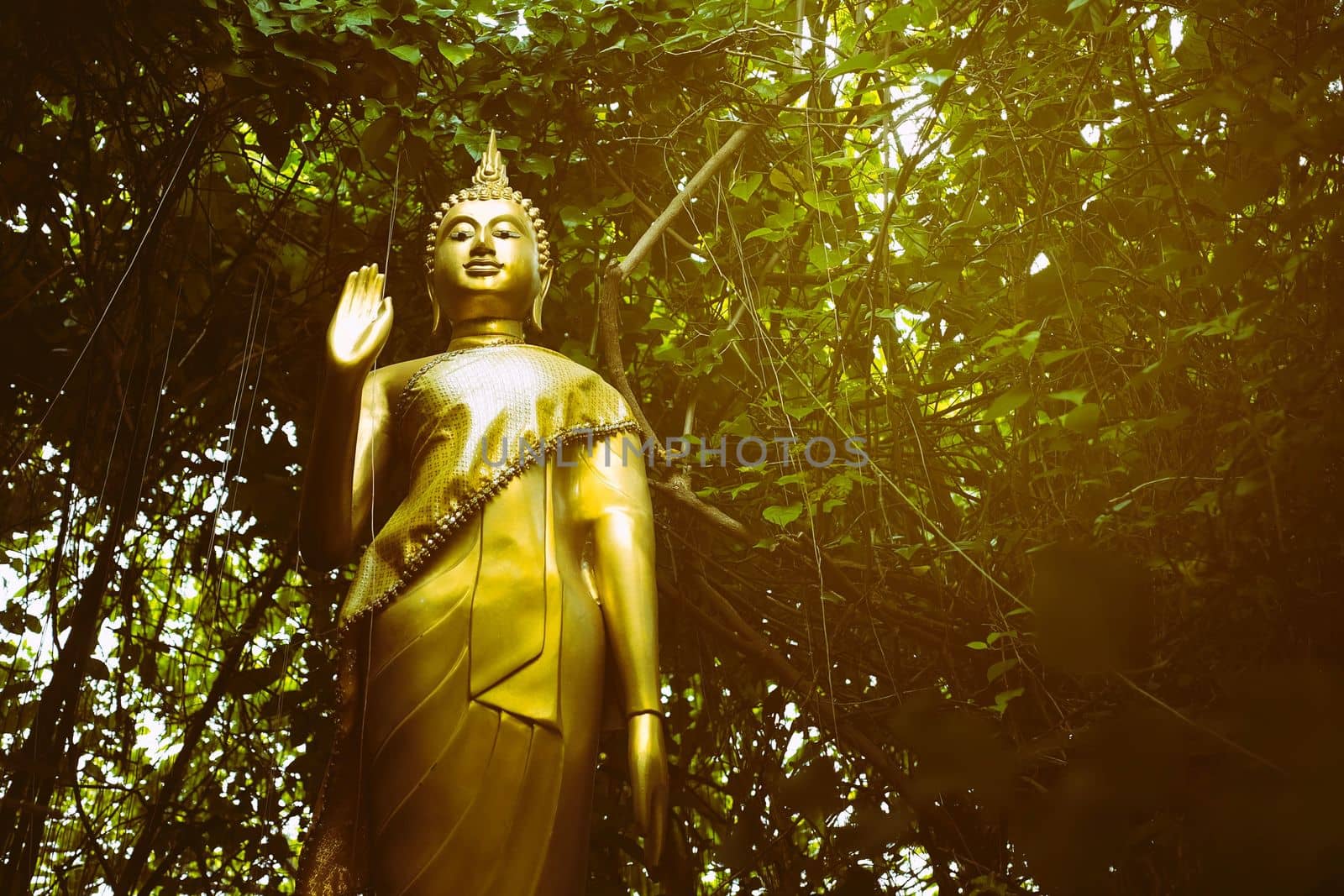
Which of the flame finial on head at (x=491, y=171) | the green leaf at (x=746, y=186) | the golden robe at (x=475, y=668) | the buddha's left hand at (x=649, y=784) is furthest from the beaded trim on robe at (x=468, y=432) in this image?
the green leaf at (x=746, y=186)

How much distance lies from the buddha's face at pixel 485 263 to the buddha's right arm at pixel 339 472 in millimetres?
314

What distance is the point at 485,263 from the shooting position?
7.96ft

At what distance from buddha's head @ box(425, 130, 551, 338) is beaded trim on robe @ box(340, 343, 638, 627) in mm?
98

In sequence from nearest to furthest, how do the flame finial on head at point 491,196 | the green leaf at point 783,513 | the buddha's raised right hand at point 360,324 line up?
the buddha's raised right hand at point 360,324, the flame finial on head at point 491,196, the green leaf at point 783,513

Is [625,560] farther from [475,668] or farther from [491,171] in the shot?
[491,171]

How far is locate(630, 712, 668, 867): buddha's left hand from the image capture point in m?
2.02

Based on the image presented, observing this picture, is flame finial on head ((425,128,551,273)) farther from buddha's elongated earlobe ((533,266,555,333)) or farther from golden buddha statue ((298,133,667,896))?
golden buddha statue ((298,133,667,896))

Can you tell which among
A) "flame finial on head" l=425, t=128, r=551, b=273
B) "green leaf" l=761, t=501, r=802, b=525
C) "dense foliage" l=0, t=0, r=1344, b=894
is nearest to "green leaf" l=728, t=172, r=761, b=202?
"dense foliage" l=0, t=0, r=1344, b=894

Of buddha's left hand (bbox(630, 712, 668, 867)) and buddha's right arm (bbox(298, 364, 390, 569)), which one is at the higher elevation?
buddha's right arm (bbox(298, 364, 390, 569))

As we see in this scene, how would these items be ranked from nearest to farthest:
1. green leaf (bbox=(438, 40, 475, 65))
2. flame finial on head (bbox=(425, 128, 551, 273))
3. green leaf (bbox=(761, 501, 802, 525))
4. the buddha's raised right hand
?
1. the buddha's raised right hand
2. flame finial on head (bbox=(425, 128, 551, 273))
3. green leaf (bbox=(761, 501, 802, 525))
4. green leaf (bbox=(438, 40, 475, 65))

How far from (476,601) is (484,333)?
0.63m

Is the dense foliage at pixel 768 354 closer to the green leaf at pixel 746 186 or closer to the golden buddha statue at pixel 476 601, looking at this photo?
the green leaf at pixel 746 186

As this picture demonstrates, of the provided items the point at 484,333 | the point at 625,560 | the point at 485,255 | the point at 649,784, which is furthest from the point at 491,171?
the point at 649,784

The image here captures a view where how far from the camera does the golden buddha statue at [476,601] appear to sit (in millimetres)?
1959
